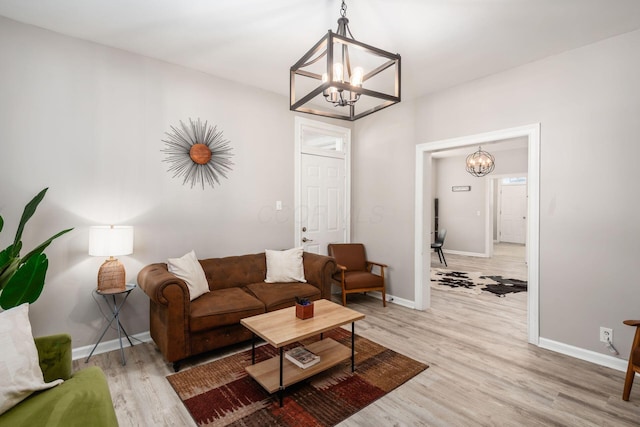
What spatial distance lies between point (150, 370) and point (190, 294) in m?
0.65

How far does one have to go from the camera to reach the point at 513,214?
9.89 m

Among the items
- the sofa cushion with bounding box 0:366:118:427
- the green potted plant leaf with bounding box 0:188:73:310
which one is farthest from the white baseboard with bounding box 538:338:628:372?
the green potted plant leaf with bounding box 0:188:73:310

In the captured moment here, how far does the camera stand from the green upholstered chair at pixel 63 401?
1179 mm

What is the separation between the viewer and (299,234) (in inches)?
167

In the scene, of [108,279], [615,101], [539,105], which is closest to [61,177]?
[108,279]

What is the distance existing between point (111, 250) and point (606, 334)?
426 centimetres

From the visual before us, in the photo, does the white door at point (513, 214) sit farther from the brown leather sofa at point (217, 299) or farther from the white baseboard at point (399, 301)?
the brown leather sofa at point (217, 299)

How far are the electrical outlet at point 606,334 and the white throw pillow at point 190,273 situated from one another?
3607 mm

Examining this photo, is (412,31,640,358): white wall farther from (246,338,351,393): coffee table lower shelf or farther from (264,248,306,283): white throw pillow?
(264,248,306,283): white throw pillow

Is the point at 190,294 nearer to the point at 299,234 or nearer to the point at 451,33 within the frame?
the point at 299,234

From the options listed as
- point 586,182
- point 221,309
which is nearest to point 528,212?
point 586,182

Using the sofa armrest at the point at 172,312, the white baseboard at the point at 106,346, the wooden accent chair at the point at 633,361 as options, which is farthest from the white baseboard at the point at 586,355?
the white baseboard at the point at 106,346

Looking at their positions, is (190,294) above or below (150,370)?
above

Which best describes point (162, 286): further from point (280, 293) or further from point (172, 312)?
point (280, 293)
